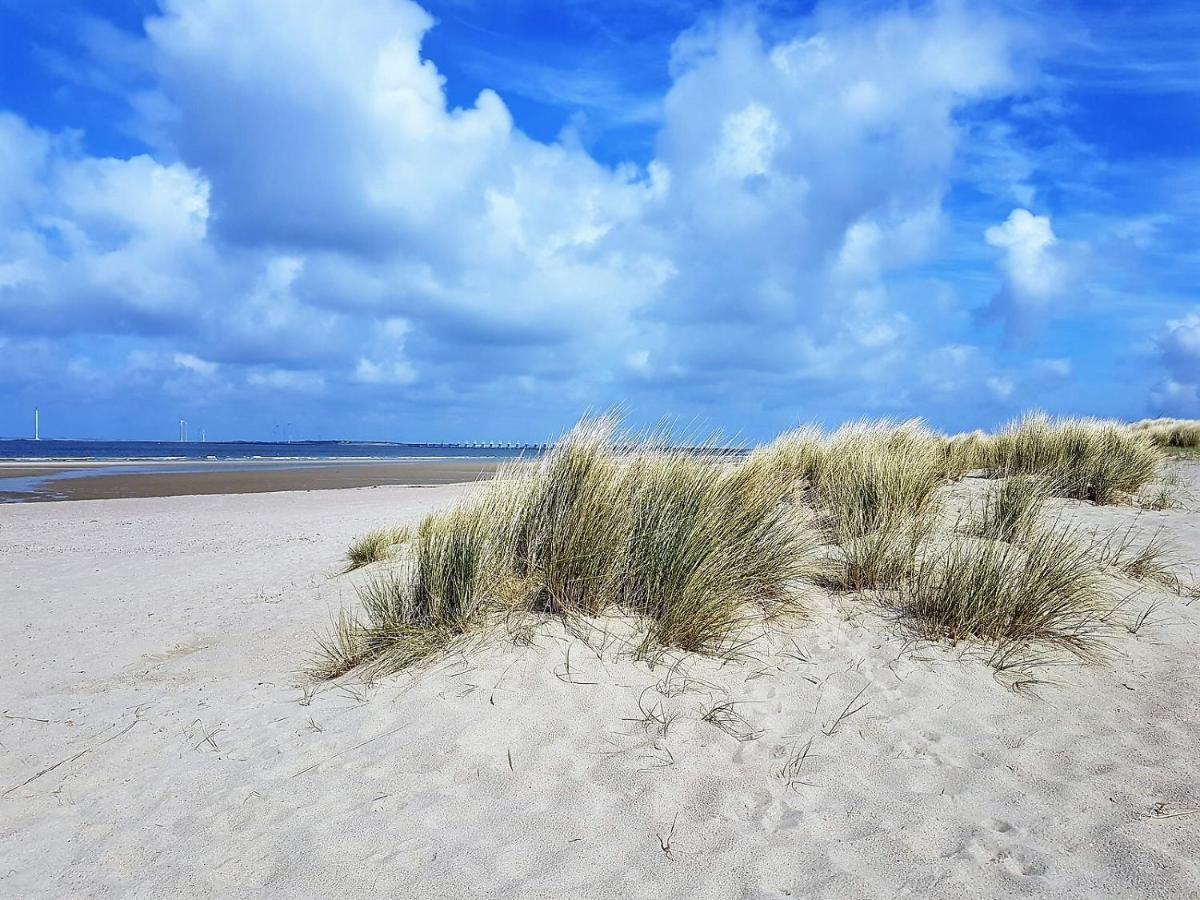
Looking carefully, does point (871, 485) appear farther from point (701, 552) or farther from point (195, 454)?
point (195, 454)

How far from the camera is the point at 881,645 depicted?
4.60m

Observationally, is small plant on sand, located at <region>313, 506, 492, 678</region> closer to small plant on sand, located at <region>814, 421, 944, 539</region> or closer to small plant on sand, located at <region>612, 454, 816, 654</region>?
small plant on sand, located at <region>612, 454, 816, 654</region>

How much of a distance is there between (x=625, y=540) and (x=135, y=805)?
9.86 feet

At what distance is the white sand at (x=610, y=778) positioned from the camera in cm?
273

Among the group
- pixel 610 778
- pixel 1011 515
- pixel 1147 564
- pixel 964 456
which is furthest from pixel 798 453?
pixel 610 778

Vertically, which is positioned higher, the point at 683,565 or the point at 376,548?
the point at 683,565

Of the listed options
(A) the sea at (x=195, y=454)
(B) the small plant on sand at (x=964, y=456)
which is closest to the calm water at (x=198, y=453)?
(A) the sea at (x=195, y=454)

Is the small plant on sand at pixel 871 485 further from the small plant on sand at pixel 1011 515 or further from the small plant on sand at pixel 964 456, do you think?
the small plant on sand at pixel 964 456

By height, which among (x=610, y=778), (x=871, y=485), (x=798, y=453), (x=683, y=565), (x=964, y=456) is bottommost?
(x=610, y=778)

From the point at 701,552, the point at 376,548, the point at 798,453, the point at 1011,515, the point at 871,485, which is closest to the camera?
the point at 701,552

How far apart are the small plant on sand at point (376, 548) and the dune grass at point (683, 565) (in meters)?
1.61

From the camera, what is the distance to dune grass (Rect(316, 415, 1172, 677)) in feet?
15.2

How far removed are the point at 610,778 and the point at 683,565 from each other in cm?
173

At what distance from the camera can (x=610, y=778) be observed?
3.27 meters
